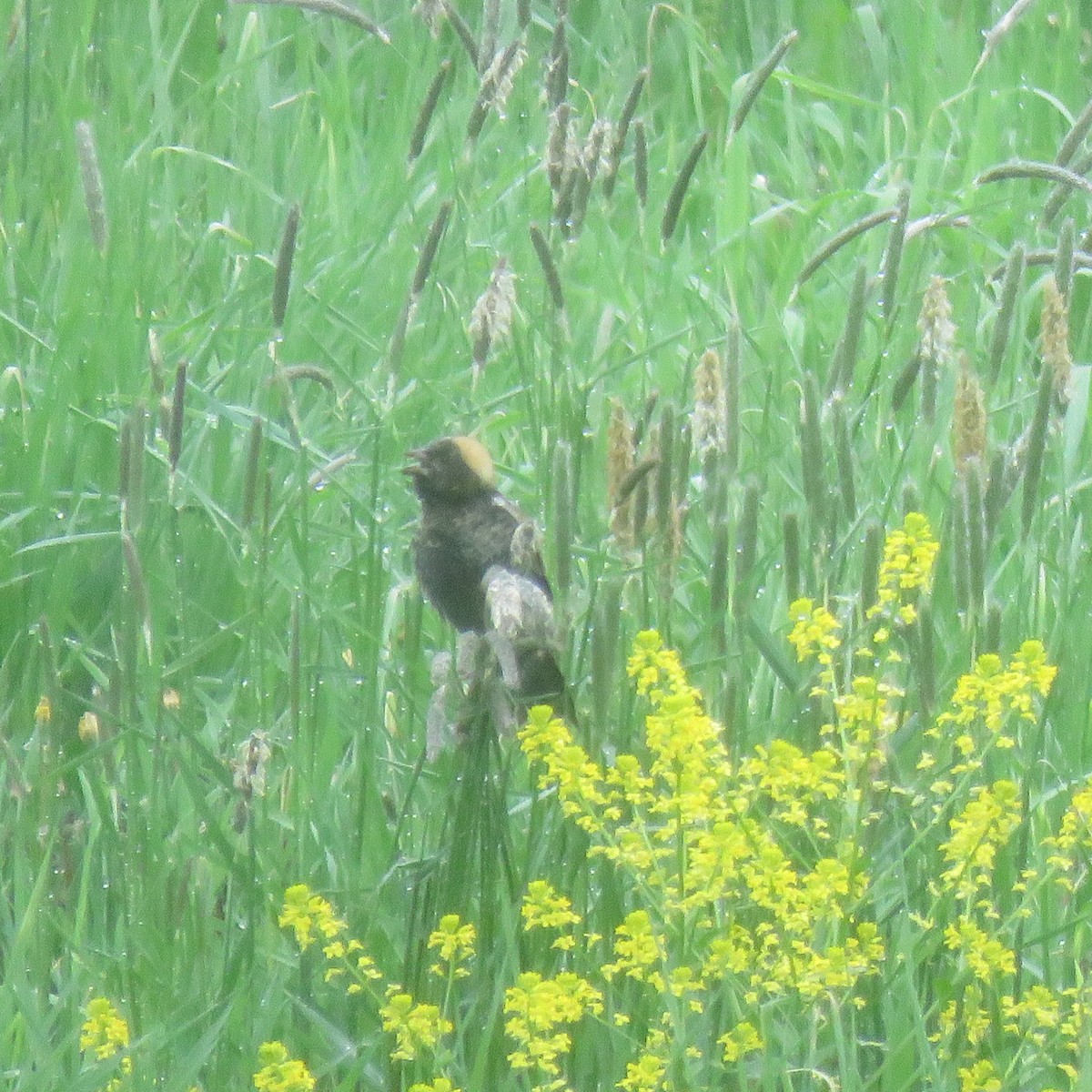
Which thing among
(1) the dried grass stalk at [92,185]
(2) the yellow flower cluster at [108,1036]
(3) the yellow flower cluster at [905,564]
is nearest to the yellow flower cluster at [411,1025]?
(2) the yellow flower cluster at [108,1036]

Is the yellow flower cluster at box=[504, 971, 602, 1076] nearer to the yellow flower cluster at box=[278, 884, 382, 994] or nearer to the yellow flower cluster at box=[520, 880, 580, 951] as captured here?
the yellow flower cluster at box=[520, 880, 580, 951]

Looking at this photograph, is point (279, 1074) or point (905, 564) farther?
point (905, 564)

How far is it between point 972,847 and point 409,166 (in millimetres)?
1489

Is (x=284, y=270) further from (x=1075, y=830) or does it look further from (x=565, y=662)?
(x=1075, y=830)

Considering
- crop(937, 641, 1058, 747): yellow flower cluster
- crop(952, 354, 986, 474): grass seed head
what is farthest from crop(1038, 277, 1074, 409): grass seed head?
crop(937, 641, 1058, 747): yellow flower cluster

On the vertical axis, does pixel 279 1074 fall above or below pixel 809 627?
below

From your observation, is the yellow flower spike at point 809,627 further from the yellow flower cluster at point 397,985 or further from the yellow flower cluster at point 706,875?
the yellow flower cluster at point 397,985

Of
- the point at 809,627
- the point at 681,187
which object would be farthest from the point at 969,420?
the point at 681,187

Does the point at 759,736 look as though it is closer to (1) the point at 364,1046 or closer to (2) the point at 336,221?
(1) the point at 364,1046

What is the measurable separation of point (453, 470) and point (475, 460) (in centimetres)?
4

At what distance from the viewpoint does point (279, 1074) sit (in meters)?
1.93

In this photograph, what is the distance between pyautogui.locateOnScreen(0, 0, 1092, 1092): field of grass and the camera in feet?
6.70

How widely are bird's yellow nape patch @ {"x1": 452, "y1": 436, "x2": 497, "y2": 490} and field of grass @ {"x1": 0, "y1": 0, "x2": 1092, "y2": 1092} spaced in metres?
0.10

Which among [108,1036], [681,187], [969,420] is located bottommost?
[108,1036]
